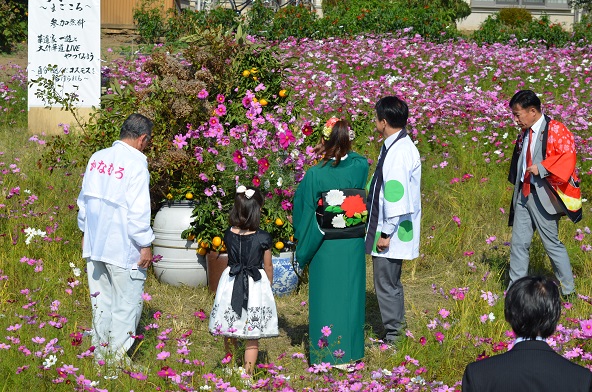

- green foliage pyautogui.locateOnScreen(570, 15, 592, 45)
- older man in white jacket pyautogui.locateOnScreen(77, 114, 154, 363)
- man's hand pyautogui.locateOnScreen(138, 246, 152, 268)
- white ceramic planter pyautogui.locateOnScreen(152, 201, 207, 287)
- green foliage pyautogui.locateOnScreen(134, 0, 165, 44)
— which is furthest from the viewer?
green foliage pyautogui.locateOnScreen(134, 0, 165, 44)

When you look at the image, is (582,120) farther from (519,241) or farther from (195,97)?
(195,97)

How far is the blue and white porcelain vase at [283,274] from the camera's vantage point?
691cm

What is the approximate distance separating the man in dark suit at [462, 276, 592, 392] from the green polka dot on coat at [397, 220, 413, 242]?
2571 mm

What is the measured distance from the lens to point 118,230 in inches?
205

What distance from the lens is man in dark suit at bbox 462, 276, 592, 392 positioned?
2891 millimetres

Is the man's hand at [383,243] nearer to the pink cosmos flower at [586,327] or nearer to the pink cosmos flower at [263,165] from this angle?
the pink cosmos flower at [586,327]

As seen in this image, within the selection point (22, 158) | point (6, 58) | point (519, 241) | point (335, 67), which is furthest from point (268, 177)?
point (6, 58)

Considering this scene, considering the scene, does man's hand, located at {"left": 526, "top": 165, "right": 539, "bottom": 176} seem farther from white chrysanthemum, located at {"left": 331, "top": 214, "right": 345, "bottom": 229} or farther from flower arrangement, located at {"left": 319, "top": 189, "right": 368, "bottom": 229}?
white chrysanthemum, located at {"left": 331, "top": 214, "right": 345, "bottom": 229}

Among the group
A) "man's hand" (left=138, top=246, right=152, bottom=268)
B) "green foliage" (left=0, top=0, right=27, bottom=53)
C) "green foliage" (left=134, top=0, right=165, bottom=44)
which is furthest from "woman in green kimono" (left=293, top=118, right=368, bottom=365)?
"green foliage" (left=0, top=0, right=27, bottom=53)

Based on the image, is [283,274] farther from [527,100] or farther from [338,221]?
[527,100]

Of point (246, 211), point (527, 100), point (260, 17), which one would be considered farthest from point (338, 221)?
point (260, 17)

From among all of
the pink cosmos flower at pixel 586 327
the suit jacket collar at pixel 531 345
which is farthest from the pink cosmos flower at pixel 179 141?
the suit jacket collar at pixel 531 345

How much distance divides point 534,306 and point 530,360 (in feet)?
0.62

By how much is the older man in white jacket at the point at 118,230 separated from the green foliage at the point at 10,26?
11877 mm
